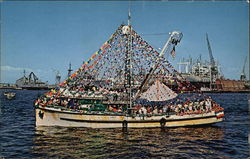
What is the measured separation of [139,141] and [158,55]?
39.1 feet

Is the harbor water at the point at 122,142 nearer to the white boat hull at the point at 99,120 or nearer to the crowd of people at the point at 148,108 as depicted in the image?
the white boat hull at the point at 99,120

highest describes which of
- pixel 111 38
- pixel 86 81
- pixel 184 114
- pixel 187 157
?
pixel 111 38

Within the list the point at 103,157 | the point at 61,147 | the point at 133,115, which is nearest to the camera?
the point at 103,157

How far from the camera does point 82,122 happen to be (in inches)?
1021

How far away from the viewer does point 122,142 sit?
20.9 meters

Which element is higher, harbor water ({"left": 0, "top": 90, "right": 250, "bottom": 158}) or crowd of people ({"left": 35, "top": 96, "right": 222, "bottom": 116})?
crowd of people ({"left": 35, "top": 96, "right": 222, "bottom": 116})

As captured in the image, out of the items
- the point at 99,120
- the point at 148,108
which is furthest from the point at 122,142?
the point at 148,108

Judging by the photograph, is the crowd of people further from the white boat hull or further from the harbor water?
the harbor water

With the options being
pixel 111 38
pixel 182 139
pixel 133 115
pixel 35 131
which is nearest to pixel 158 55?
pixel 111 38

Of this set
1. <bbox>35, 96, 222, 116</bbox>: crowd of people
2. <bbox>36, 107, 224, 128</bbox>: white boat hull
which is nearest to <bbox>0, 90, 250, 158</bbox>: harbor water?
<bbox>36, 107, 224, 128</bbox>: white boat hull

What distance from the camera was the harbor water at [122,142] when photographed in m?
17.8

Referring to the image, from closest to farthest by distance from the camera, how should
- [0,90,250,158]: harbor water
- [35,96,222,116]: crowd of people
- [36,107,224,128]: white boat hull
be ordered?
[0,90,250,158]: harbor water < [36,107,224,128]: white boat hull < [35,96,222,116]: crowd of people

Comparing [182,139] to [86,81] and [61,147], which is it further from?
[86,81]

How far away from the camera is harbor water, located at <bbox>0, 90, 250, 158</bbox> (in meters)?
17.8
